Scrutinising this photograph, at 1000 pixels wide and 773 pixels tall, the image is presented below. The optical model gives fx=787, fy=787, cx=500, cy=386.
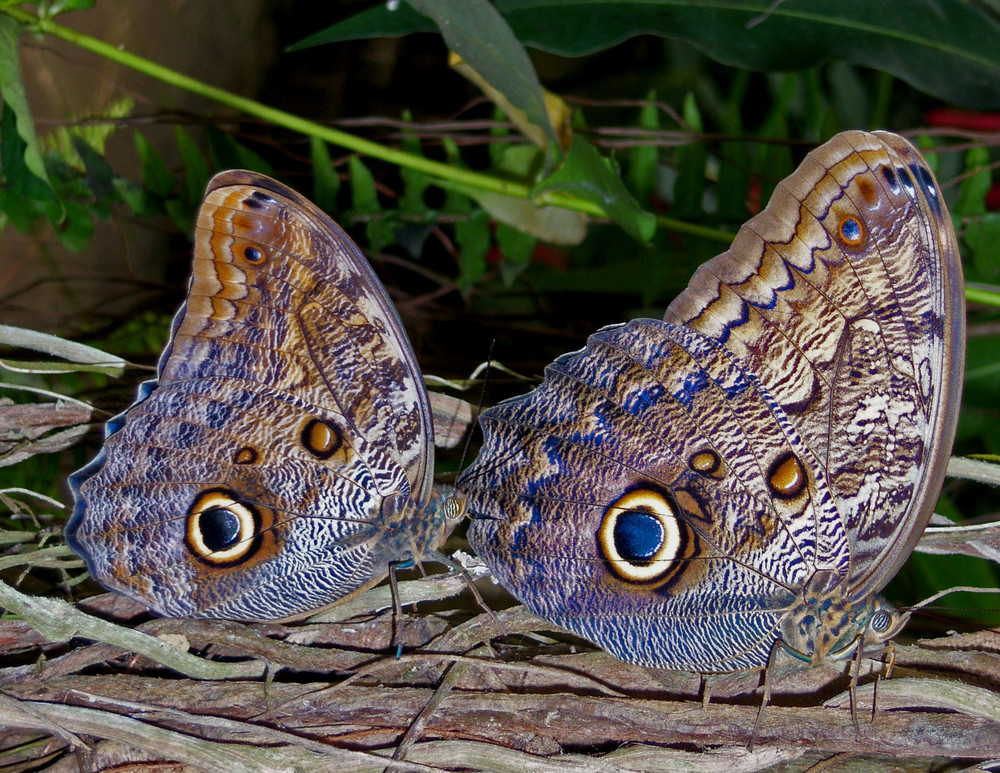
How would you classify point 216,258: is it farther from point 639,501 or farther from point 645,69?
point 645,69

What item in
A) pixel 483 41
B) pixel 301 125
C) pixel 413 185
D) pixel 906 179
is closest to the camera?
pixel 906 179

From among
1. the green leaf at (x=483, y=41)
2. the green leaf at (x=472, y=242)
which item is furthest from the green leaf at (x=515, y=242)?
the green leaf at (x=483, y=41)

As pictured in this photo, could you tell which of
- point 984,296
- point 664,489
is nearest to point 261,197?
point 664,489

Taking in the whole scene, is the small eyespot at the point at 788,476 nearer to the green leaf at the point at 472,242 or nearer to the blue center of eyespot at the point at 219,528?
the blue center of eyespot at the point at 219,528

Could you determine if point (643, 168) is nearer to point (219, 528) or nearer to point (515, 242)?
point (515, 242)

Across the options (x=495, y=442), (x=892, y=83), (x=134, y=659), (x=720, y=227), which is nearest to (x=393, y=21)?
(x=720, y=227)

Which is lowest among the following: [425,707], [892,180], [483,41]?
[425,707]

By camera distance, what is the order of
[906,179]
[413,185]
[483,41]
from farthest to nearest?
[413,185], [483,41], [906,179]
